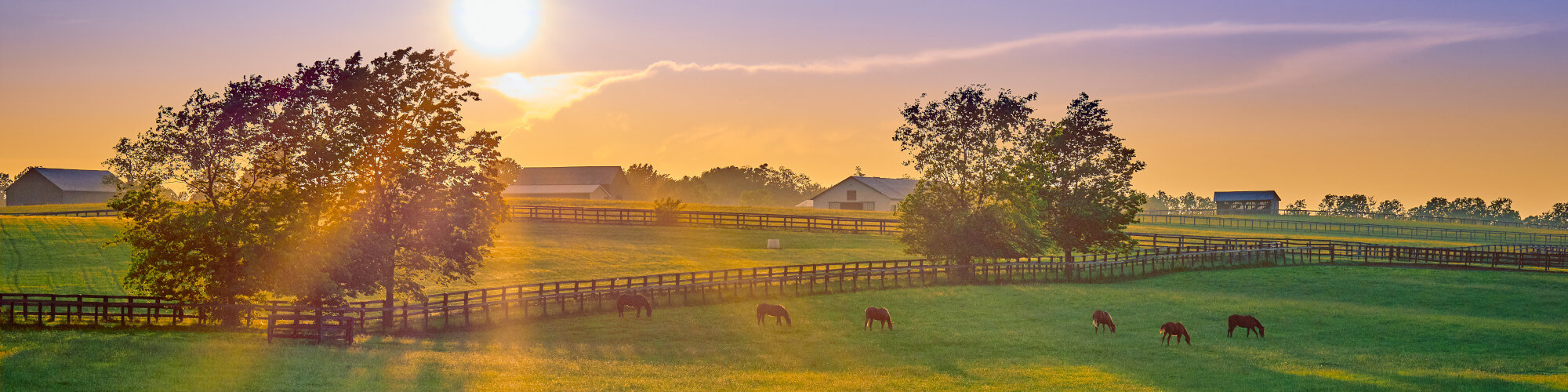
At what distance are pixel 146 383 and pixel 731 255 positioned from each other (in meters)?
36.9

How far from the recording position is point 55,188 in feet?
379

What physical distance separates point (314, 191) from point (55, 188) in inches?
4258

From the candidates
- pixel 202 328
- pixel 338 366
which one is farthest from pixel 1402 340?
pixel 202 328

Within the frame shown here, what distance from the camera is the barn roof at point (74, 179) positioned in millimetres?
116312

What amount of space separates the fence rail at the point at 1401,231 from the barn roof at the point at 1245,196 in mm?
43957

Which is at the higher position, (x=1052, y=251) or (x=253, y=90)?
(x=253, y=90)

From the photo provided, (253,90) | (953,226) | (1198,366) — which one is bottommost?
(1198,366)

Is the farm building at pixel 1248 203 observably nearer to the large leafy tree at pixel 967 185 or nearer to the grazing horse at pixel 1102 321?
the large leafy tree at pixel 967 185

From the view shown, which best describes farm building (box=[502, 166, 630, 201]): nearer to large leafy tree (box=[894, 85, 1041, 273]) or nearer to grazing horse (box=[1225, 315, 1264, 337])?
large leafy tree (box=[894, 85, 1041, 273])

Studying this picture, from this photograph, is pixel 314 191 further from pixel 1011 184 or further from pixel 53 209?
pixel 53 209

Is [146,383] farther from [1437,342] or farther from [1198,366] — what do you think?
[1437,342]

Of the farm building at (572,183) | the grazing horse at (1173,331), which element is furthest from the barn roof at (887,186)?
the grazing horse at (1173,331)

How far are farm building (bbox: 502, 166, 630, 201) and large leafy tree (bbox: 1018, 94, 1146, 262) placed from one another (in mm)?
83311

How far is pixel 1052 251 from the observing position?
5028cm
